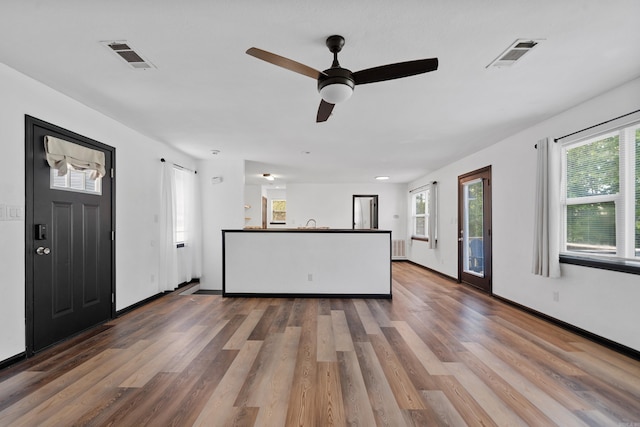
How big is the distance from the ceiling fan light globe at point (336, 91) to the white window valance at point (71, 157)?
8.91ft

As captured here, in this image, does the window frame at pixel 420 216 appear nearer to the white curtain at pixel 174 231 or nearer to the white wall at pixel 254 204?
the white wall at pixel 254 204

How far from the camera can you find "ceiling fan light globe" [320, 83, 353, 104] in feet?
7.03

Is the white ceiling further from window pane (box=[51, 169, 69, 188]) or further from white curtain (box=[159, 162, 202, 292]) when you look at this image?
white curtain (box=[159, 162, 202, 292])

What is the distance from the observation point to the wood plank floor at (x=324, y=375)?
193 cm

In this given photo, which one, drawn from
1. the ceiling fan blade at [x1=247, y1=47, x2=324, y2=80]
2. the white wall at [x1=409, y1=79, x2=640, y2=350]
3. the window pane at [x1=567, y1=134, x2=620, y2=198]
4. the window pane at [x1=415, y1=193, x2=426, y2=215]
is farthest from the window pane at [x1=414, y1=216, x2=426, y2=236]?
the ceiling fan blade at [x1=247, y1=47, x2=324, y2=80]

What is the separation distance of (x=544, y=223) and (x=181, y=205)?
5785 millimetres

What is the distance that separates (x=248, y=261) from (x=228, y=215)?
57.8 inches

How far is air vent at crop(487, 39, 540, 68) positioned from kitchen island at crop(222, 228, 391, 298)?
300cm

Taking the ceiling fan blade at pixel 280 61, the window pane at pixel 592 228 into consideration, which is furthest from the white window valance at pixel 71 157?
the window pane at pixel 592 228

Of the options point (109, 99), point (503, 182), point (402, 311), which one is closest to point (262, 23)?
point (109, 99)

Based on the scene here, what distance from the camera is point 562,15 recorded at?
1.89 meters

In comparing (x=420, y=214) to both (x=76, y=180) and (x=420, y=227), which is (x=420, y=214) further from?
(x=76, y=180)

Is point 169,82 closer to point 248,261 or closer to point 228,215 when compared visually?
point 248,261

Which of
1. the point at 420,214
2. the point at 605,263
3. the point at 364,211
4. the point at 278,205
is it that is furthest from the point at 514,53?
the point at 278,205
